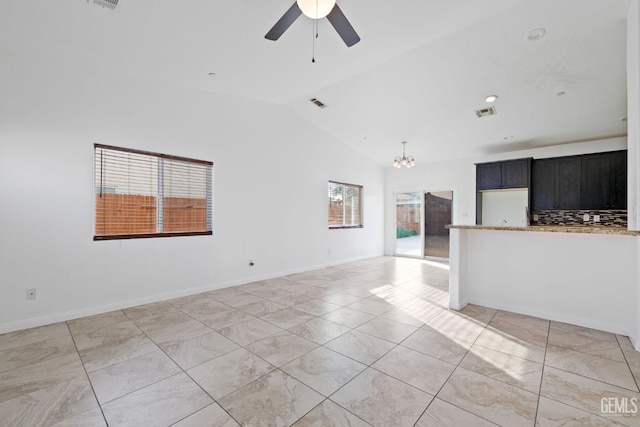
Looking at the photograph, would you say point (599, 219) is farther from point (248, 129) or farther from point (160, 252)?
point (160, 252)

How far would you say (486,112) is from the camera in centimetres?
480

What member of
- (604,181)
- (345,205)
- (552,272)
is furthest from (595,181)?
(345,205)

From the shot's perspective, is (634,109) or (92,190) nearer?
(634,109)

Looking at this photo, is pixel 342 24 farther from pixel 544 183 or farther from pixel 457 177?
pixel 457 177

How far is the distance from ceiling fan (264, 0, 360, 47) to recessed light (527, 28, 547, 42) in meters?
2.18

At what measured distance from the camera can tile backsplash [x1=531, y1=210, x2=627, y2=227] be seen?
16.8 ft

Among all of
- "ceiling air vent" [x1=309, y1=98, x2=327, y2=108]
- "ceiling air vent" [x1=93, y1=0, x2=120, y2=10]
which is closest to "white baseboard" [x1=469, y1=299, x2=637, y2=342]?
"ceiling air vent" [x1=309, y1=98, x2=327, y2=108]

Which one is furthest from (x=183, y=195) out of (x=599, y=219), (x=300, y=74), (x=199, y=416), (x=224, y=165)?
(x=599, y=219)

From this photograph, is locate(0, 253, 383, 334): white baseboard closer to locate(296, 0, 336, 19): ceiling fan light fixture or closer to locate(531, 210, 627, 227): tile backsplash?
locate(296, 0, 336, 19): ceiling fan light fixture

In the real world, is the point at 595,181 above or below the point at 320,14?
below

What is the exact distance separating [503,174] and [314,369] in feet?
19.7

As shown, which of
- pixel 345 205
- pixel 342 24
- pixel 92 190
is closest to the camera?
pixel 342 24

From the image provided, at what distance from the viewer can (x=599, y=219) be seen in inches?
207

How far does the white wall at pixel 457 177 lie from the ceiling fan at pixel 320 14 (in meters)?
5.70
